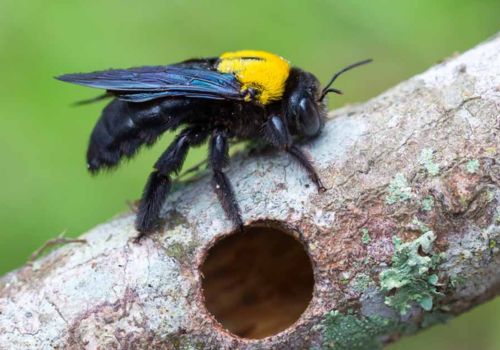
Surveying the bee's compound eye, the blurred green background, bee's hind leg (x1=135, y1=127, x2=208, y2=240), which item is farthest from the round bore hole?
the blurred green background

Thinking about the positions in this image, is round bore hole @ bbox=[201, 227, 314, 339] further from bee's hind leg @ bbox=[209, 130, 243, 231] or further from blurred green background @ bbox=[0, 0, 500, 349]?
blurred green background @ bbox=[0, 0, 500, 349]

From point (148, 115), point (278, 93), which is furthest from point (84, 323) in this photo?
point (278, 93)

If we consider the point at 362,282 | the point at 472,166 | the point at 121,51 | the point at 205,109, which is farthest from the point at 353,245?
the point at 121,51

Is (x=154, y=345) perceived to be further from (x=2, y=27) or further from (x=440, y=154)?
(x=2, y=27)

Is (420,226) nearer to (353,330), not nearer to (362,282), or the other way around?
(362,282)

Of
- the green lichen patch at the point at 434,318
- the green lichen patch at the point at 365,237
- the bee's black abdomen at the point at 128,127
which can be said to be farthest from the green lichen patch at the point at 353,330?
the bee's black abdomen at the point at 128,127

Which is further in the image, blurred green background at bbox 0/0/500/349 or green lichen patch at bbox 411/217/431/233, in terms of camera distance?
blurred green background at bbox 0/0/500/349
